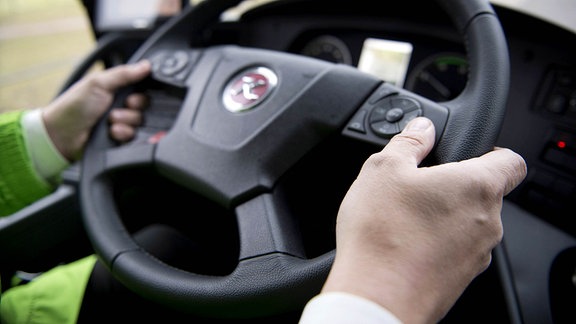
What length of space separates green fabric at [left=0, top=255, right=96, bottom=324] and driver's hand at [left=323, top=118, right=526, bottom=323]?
0.49 metres

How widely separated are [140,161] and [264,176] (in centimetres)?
26

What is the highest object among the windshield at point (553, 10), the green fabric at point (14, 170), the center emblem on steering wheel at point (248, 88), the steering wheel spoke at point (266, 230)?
the windshield at point (553, 10)

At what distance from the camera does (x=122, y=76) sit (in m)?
0.83

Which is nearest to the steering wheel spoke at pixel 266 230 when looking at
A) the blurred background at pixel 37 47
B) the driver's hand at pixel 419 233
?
the driver's hand at pixel 419 233

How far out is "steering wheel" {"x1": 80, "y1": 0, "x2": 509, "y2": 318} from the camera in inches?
19.4

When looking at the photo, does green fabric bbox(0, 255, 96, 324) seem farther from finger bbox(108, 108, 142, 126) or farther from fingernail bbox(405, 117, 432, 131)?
fingernail bbox(405, 117, 432, 131)

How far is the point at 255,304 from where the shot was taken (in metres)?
0.49

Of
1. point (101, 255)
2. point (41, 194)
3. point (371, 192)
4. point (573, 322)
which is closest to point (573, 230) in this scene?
point (573, 322)

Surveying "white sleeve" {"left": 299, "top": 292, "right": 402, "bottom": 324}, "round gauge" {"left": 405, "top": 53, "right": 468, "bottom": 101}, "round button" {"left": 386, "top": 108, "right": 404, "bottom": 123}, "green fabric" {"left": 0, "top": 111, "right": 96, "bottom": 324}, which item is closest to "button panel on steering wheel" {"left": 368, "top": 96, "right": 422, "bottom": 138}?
"round button" {"left": 386, "top": 108, "right": 404, "bottom": 123}

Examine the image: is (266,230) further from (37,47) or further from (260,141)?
(37,47)

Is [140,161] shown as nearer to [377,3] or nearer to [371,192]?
[371,192]

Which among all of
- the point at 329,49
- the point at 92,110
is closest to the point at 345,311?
the point at 92,110

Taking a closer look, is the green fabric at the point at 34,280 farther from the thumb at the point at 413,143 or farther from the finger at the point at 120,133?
the thumb at the point at 413,143

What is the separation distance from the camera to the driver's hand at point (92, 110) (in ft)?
2.72
